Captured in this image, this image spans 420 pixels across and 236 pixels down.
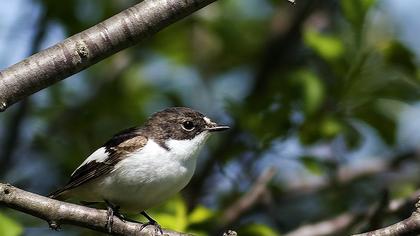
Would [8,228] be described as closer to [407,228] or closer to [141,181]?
[141,181]

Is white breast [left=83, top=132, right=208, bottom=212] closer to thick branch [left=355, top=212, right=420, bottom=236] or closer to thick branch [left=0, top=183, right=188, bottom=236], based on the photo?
thick branch [left=0, top=183, right=188, bottom=236]

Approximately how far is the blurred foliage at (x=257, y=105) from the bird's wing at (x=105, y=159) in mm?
532

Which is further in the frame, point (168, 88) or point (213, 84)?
point (213, 84)

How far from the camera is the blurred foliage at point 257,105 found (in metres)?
6.54

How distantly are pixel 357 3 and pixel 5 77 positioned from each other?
3.04 metres

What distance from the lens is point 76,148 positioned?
7508 mm

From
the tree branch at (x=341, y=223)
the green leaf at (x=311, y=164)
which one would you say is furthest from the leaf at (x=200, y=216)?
the green leaf at (x=311, y=164)

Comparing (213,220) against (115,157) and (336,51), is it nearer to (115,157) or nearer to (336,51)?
(115,157)

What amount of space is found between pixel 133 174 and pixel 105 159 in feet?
0.81

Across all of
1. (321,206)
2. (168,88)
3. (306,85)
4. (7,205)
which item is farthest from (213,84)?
(7,205)

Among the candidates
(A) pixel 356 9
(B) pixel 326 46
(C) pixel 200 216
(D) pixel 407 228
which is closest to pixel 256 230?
(C) pixel 200 216

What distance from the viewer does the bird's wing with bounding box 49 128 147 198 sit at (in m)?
5.38

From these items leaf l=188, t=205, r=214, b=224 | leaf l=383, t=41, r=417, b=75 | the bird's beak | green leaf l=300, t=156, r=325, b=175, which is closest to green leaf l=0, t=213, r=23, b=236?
leaf l=188, t=205, r=214, b=224

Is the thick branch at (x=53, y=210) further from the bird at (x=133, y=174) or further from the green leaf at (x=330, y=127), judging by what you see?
the green leaf at (x=330, y=127)
